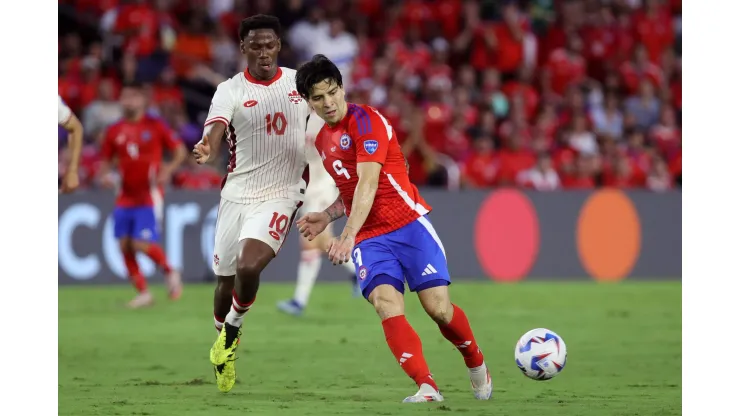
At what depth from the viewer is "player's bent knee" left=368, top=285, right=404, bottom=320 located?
23.0 feet

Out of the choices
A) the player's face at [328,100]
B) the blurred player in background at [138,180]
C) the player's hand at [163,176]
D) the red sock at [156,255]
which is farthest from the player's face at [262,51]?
the red sock at [156,255]

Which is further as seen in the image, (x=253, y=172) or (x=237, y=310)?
(x=253, y=172)

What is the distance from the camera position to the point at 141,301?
46.9 ft

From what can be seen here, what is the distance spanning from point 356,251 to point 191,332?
4.86m

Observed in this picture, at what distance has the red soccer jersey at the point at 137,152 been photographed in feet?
47.4

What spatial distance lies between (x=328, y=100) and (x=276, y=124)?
1239 millimetres

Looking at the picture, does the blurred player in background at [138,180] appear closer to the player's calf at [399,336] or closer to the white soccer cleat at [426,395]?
the player's calf at [399,336]

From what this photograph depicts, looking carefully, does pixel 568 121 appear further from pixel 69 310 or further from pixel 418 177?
pixel 69 310

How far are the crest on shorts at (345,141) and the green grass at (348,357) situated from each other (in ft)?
5.07

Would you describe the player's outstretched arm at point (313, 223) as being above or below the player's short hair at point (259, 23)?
below

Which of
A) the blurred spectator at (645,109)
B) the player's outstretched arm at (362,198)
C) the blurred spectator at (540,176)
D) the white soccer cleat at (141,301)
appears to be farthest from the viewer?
the blurred spectator at (645,109)

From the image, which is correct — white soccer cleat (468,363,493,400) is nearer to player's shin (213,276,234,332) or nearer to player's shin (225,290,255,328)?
player's shin (225,290,255,328)

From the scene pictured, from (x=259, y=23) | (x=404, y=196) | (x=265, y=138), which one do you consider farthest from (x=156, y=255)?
(x=404, y=196)

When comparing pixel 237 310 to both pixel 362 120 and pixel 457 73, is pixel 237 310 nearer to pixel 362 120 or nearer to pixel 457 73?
pixel 362 120
